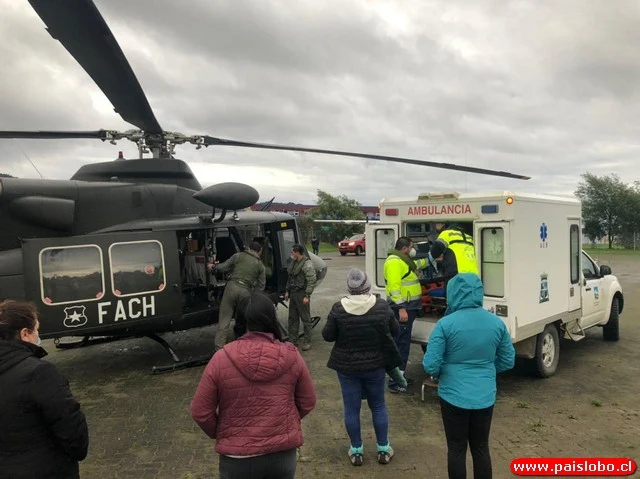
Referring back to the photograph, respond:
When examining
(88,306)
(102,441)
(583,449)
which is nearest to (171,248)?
(88,306)

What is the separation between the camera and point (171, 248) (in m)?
6.50

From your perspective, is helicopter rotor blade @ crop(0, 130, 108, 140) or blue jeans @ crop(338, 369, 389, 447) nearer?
blue jeans @ crop(338, 369, 389, 447)

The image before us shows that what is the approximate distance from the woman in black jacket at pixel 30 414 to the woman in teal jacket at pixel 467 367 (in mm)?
A: 2129

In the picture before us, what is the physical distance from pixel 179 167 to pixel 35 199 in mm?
2181

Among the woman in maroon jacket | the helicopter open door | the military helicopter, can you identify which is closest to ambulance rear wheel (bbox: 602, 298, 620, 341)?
the military helicopter

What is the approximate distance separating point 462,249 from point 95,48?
4213 mm

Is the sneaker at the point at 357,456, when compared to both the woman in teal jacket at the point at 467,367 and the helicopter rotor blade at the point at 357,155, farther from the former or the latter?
the helicopter rotor blade at the point at 357,155

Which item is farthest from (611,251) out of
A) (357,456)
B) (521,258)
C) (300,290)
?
(357,456)

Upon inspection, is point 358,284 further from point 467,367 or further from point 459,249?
point 459,249

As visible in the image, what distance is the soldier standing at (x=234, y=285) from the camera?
6805 mm

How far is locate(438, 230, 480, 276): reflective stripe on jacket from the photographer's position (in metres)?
5.45

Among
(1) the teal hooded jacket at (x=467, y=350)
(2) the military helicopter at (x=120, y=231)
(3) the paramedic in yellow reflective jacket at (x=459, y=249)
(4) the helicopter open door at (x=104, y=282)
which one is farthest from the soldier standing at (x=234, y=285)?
(1) the teal hooded jacket at (x=467, y=350)

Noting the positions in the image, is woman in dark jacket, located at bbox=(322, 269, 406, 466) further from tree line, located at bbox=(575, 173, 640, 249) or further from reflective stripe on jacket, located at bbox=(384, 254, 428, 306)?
tree line, located at bbox=(575, 173, 640, 249)

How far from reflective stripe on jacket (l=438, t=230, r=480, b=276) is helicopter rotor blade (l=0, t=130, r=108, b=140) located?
485 centimetres
